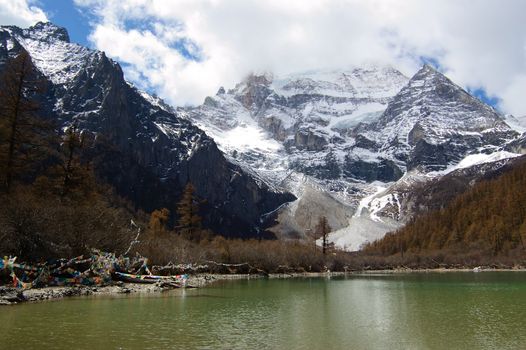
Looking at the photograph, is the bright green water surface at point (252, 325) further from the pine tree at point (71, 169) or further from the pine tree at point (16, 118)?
the pine tree at point (71, 169)

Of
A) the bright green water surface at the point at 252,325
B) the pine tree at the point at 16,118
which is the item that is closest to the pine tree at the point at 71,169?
the pine tree at the point at 16,118

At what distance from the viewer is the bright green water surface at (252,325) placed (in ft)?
73.2

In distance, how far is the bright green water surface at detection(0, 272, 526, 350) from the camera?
22312 mm

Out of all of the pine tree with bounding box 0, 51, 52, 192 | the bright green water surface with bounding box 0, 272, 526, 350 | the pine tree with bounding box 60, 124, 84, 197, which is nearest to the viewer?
the bright green water surface with bounding box 0, 272, 526, 350

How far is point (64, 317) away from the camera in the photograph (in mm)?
27125

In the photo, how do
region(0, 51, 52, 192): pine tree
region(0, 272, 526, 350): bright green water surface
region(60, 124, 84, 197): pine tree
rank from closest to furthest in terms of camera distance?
region(0, 272, 526, 350): bright green water surface
region(0, 51, 52, 192): pine tree
region(60, 124, 84, 197): pine tree

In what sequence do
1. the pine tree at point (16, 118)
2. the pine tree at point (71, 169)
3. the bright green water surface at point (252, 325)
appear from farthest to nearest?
the pine tree at point (71, 169) → the pine tree at point (16, 118) → the bright green water surface at point (252, 325)

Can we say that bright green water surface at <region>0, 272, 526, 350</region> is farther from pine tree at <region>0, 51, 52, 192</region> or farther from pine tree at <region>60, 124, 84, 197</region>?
pine tree at <region>60, 124, 84, 197</region>

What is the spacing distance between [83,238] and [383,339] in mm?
32681

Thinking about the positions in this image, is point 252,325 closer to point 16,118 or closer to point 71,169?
point 16,118

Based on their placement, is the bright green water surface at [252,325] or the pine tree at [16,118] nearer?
the bright green water surface at [252,325]

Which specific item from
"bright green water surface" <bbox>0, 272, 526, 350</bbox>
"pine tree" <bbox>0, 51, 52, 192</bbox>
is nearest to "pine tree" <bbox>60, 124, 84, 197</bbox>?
"pine tree" <bbox>0, 51, 52, 192</bbox>

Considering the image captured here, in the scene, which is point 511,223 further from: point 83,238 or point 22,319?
point 22,319

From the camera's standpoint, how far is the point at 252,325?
28141 mm
